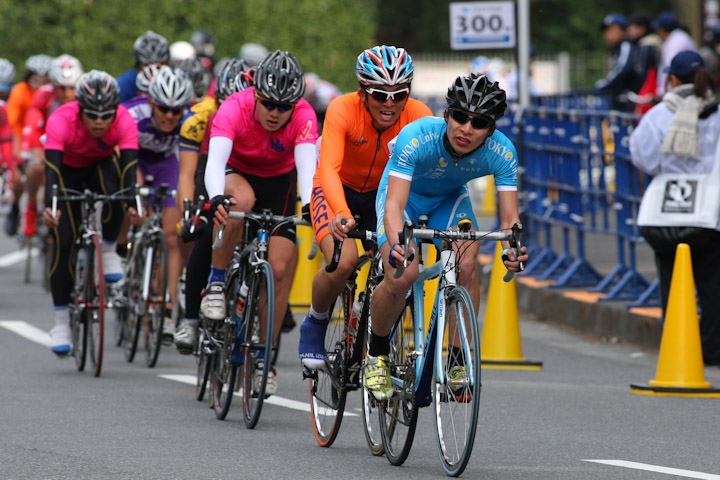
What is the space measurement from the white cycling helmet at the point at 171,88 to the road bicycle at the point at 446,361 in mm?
4232

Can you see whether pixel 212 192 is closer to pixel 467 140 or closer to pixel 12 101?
pixel 467 140

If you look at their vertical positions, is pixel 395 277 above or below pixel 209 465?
above

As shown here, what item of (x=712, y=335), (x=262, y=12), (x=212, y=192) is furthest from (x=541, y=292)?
(x=262, y=12)

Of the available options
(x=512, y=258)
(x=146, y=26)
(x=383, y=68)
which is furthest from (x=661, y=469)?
(x=146, y=26)

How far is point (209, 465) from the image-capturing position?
7.24 meters

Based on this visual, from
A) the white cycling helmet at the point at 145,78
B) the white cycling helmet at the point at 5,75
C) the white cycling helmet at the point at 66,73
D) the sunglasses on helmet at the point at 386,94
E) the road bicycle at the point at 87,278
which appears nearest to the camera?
the sunglasses on helmet at the point at 386,94

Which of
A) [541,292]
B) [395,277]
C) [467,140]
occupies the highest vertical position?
[467,140]

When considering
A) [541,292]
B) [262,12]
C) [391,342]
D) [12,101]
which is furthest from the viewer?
[262,12]

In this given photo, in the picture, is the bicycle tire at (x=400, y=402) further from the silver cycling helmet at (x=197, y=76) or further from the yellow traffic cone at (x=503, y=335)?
the silver cycling helmet at (x=197, y=76)

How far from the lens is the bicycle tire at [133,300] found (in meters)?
11.3

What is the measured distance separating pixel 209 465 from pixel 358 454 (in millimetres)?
861

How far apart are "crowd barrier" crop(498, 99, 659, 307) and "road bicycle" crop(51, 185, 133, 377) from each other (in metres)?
4.41

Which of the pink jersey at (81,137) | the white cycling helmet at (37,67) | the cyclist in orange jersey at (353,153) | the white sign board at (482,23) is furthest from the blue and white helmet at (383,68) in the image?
the white cycling helmet at (37,67)

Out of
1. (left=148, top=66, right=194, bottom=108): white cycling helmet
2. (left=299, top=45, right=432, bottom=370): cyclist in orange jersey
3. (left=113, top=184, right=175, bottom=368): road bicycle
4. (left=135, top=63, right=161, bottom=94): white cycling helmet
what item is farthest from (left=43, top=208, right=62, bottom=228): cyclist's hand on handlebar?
(left=299, top=45, right=432, bottom=370): cyclist in orange jersey
